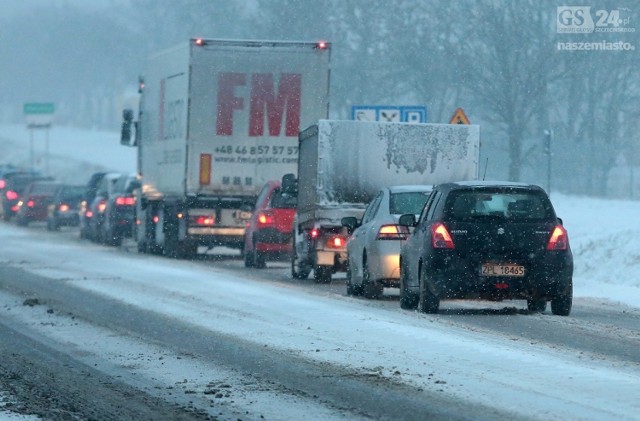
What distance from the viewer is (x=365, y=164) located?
23453mm

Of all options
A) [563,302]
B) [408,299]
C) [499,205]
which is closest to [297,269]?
[408,299]

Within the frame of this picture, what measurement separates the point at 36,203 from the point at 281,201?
2402 centimetres

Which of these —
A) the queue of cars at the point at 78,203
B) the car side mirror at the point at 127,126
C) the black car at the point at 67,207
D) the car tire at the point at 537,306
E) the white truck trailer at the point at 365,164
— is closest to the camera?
the car tire at the point at 537,306

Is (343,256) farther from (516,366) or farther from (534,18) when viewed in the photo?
(534,18)

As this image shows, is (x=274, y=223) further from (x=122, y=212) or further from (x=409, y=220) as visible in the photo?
(x=122, y=212)

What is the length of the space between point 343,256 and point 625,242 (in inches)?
226

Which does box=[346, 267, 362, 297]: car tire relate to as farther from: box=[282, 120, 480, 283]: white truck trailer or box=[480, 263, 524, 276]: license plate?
box=[480, 263, 524, 276]: license plate

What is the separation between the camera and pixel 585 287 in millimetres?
23234

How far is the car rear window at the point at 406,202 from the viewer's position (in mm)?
20219

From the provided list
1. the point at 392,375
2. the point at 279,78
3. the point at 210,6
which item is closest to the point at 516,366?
the point at 392,375

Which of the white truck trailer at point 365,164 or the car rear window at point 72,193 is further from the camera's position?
the car rear window at point 72,193

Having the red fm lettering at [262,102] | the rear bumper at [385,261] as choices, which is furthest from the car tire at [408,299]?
the red fm lettering at [262,102]

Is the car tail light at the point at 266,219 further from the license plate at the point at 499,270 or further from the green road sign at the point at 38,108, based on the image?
the green road sign at the point at 38,108

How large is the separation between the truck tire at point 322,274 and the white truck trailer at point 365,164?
0.13 metres
